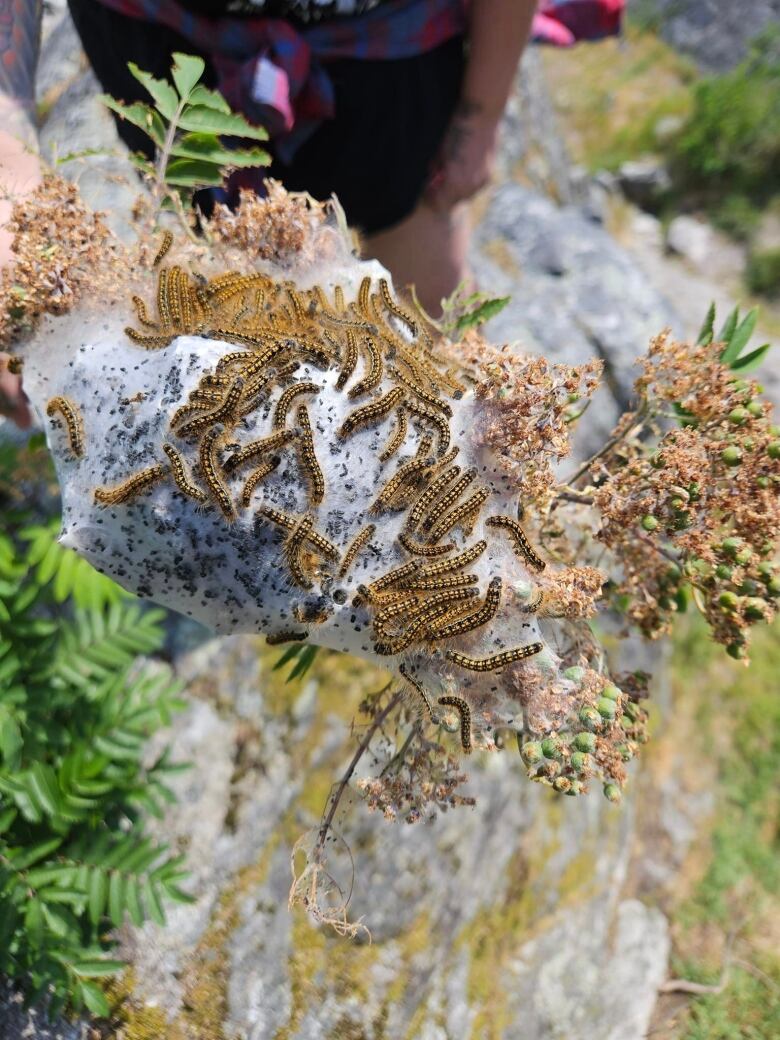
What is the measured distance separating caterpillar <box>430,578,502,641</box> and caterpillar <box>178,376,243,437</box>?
1.79ft

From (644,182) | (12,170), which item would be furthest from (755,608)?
(644,182)

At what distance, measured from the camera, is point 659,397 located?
5.23 feet

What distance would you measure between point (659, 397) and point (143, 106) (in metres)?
1.36

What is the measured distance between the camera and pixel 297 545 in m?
1.34

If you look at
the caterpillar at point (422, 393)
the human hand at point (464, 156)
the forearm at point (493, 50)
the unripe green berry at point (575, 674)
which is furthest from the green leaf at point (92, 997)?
the forearm at point (493, 50)

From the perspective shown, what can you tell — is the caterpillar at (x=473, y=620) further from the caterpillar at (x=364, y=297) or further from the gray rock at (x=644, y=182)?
the gray rock at (x=644, y=182)

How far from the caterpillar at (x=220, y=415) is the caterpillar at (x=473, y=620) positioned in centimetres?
55

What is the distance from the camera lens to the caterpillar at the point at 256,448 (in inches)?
51.4

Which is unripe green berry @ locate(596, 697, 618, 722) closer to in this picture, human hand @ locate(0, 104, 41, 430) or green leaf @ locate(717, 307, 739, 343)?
green leaf @ locate(717, 307, 739, 343)

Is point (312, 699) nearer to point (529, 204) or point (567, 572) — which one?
point (567, 572)

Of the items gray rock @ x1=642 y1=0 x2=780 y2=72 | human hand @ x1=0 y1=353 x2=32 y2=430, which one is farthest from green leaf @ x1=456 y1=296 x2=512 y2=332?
gray rock @ x1=642 y1=0 x2=780 y2=72

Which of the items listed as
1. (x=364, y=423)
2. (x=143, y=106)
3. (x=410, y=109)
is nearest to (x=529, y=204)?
(x=410, y=109)

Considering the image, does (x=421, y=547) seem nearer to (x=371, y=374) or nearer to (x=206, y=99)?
(x=371, y=374)

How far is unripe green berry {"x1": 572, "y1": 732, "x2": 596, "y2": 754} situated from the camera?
1.30 metres
